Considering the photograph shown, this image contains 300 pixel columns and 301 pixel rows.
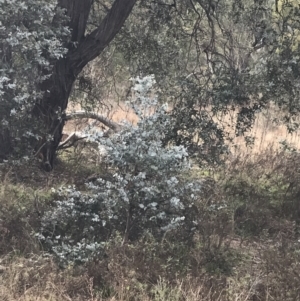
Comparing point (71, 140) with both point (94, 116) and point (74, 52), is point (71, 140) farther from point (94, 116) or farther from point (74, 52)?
point (74, 52)

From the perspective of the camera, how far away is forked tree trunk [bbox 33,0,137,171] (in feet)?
24.2

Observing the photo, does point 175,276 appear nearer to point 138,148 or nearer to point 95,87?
point 138,148

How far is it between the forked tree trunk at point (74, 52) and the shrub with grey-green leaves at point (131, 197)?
7.79 feet

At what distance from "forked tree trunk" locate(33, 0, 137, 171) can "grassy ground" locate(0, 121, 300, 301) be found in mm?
910

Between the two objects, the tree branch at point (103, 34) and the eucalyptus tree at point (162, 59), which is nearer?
the eucalyptus tree at point (162, 59)

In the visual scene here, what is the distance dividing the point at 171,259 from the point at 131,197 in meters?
0.69

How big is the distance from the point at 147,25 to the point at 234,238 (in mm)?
4552

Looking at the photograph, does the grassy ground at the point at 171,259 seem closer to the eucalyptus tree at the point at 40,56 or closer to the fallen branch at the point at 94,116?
the eucalyptus tree at the point at 40,56

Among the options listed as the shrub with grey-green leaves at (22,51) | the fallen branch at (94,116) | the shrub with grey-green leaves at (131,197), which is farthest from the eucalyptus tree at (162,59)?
the shrub with grey-green leaves at (131,197)

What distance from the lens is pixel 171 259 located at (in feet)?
15.9

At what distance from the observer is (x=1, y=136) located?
686cm

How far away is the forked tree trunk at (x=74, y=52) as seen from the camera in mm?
7367

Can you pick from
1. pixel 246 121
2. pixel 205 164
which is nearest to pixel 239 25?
pixel 246 121

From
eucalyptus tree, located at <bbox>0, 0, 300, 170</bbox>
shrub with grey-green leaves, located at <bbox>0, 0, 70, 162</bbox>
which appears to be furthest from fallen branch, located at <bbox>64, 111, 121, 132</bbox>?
shrub with grey-green leaves, located at <bbox>0, 0, 70, 162</bbox>
